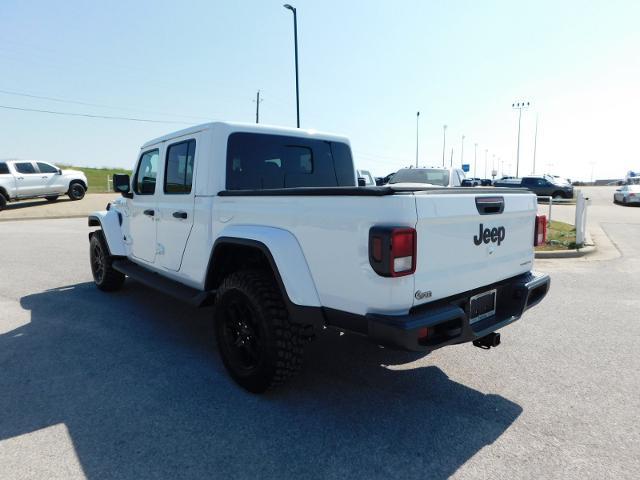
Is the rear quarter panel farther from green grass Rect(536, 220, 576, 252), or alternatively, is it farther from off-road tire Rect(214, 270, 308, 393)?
green grass Rect(536, 220, 576, 252)

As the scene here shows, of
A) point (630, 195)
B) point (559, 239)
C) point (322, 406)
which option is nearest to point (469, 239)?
point (322, 406)

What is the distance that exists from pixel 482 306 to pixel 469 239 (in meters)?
0.53

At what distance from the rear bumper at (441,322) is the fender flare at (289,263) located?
225 millimetres

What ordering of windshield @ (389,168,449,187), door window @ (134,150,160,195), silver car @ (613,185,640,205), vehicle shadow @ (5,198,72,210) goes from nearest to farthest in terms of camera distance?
door window @ (134,150,160,195) → windshield @ (389,168,449,187) → vehicle shadow @ (5,198,72,210) → silver car @ (613,185,640,205)

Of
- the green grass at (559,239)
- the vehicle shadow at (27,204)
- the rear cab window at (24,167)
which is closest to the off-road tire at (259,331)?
the green grass at (559,239)

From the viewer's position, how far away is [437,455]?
255 centimetres

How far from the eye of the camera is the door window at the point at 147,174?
4.88m

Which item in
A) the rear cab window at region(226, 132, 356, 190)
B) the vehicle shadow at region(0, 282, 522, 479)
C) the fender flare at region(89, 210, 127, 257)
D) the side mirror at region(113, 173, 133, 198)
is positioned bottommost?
the vehicle shadow at region(0, 282, 522, 479)

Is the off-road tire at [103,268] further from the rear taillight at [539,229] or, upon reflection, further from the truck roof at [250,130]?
the rear taillight at [539,229]

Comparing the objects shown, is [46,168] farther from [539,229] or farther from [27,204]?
[539,229]

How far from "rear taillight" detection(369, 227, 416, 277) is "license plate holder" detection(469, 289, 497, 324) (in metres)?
0.76

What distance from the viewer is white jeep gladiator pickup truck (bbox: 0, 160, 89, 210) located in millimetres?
19234

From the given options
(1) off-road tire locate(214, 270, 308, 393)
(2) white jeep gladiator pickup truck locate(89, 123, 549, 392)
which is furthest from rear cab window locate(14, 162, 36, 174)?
(1) off-road tire locate(214, 270, 308, 393)

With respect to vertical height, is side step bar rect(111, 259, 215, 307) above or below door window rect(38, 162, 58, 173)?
below
